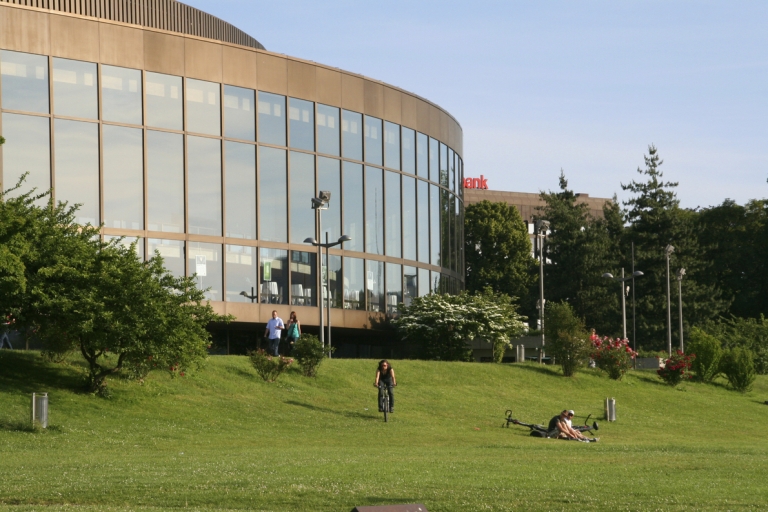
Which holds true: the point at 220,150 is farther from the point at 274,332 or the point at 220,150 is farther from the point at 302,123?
the point at 274,332

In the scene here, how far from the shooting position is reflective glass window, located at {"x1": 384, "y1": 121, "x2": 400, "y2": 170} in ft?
163

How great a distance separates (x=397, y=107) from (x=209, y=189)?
36.3ft

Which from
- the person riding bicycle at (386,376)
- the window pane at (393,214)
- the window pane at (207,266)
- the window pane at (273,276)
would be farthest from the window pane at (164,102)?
the person riding bicycle at (386,376)

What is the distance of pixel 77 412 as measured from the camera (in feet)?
86.2

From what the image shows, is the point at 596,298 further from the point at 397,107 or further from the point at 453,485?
the point at 453,485

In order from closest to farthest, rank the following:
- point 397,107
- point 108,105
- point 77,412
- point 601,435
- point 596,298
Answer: point 77,412
point 601,435
point 108,105
point 397,107
point 596,298

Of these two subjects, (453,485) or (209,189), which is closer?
(453,485)

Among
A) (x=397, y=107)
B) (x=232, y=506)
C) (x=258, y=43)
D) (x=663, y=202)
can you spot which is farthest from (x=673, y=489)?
(x=663, y=202)

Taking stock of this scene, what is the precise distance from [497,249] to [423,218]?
109 feet

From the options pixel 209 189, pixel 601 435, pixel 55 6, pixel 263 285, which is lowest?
pixel 601 435

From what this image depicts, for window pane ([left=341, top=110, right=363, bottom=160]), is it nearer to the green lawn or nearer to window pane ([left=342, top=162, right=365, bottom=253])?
window pane ([left=342, top=162, right=365, bottom=253])

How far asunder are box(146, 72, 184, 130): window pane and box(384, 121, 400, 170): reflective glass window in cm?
1064

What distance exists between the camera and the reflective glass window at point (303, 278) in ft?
147

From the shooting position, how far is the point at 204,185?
1684 inches
